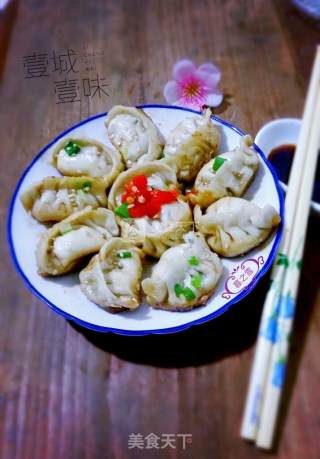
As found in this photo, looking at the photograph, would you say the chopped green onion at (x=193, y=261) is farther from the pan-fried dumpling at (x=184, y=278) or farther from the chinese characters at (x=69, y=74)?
the chinese characters at (x=69, y=74)

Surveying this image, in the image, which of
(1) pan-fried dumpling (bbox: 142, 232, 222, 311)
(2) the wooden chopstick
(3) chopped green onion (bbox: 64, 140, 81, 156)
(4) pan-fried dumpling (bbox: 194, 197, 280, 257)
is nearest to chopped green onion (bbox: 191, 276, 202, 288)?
(1) pan-fried dumpling (bbox: 142, 232, 222, 311)

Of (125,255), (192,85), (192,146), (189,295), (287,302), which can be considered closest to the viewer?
(287,302)

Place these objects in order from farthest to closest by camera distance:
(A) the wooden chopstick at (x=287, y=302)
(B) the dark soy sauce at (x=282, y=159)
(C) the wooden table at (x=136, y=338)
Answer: (B) the dark soy sauce at (x=282, y=159) → (C) the wooden table at (x=136, y=338) → (A) the wooden chopstick at (x=287, y=302)

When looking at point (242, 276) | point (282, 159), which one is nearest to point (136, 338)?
point (242, 276)

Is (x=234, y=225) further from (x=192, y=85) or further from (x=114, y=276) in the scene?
(x=192, y=85)

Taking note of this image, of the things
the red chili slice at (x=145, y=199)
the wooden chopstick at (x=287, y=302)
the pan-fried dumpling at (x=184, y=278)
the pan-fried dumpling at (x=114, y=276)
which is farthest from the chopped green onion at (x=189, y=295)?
the wooden chopstick at (x=287, y=302)
